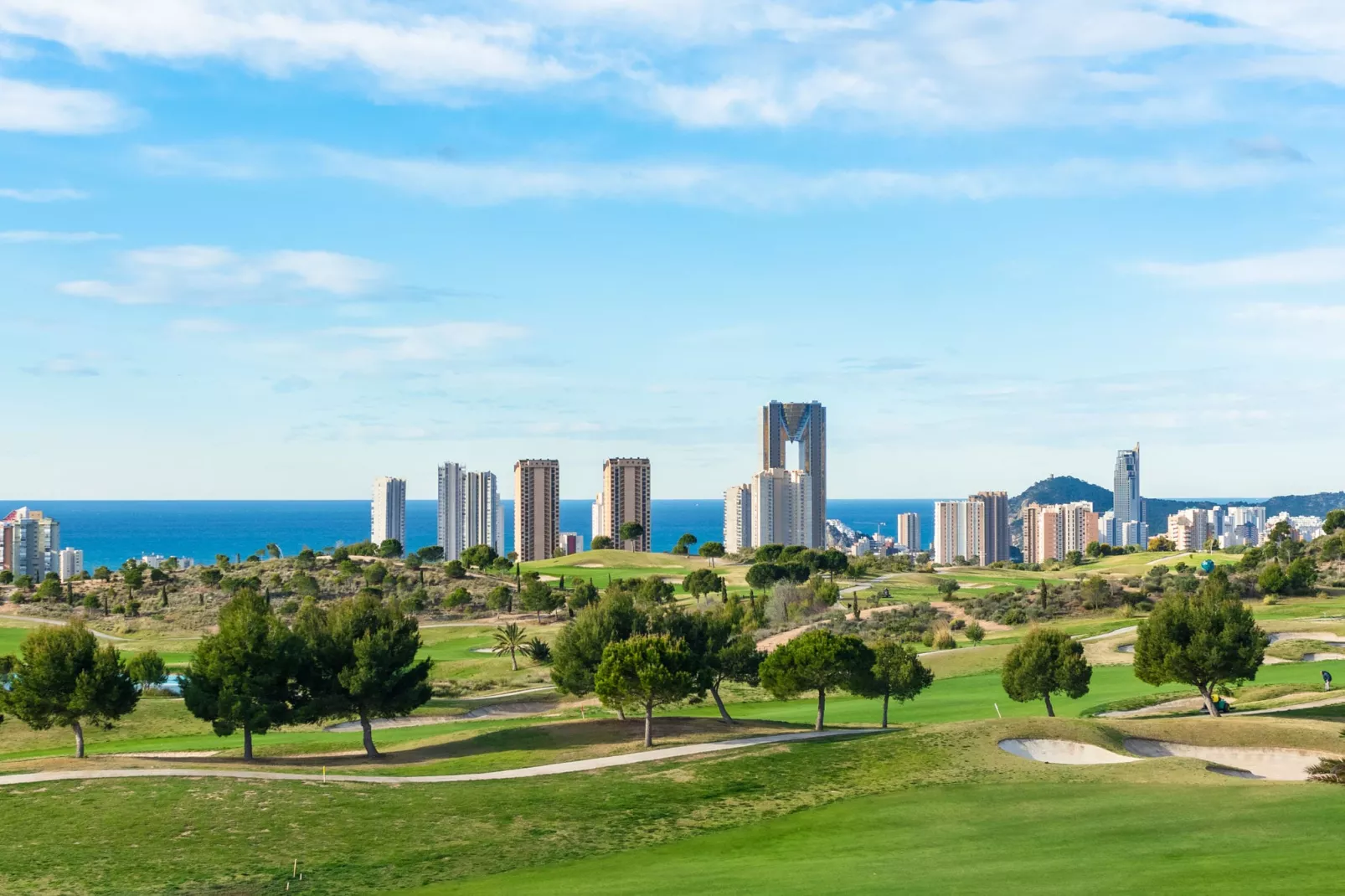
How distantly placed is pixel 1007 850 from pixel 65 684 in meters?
37.2

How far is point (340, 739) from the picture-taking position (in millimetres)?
54844

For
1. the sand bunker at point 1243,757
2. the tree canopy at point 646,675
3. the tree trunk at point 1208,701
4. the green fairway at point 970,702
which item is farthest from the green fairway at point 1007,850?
the green fairway at point 970,702

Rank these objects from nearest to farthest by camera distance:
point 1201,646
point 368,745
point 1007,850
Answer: point 1007,850
point 368,745
point 1201,646

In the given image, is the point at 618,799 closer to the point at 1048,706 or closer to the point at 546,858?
the point at 546,858

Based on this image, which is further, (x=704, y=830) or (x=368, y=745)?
(x=368, y=745)

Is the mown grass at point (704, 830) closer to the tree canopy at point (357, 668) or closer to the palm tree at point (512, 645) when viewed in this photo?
the tree canopy at point (357, 668)

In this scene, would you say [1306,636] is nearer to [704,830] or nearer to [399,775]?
[704,830]

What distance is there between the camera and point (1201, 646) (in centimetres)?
4888

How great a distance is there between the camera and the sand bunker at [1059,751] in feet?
133

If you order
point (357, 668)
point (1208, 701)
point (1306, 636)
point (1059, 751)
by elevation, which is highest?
point (357, 668)

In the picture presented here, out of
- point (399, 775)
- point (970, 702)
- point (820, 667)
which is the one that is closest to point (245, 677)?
point (399, 775)

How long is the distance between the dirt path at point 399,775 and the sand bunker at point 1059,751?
8.43 meters

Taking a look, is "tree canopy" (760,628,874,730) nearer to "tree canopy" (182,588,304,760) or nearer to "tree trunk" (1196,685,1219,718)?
"tree trunk" (1196,685,1219,718)

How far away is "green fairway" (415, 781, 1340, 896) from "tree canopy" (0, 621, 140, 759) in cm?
2635
